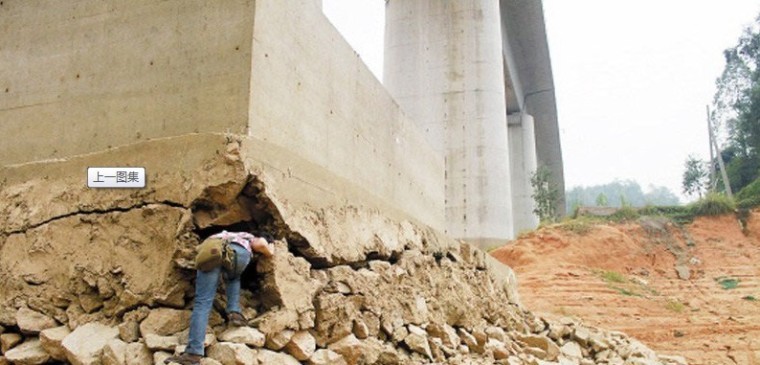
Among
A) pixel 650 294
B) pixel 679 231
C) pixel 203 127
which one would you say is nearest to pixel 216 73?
pixel 203 127

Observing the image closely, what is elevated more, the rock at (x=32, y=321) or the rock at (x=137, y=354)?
the rock at (x=32, y=321)

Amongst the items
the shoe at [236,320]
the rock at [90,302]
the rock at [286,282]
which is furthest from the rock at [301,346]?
the rock at [90,302]

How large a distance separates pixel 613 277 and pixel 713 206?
481 centimetres

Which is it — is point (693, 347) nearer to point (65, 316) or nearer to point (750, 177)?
point (65, 316)

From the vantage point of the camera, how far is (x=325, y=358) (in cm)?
299

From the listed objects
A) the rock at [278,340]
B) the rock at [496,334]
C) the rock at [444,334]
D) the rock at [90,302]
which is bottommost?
the rock at [496,334]

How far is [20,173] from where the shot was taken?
3.33 m

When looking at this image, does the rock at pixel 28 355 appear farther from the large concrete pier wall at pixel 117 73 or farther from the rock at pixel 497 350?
the rock at pixel 497 350

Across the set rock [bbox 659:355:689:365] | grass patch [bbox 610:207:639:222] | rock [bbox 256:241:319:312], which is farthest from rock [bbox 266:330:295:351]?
grass patch [bbox 610:207:639:222]

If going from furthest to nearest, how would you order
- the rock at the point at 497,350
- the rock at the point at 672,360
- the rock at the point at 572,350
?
the rock at the point at 672,360, the rock at the point at 572,350, the rock at the point at 497,350

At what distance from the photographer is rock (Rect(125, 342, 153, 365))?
254 centimetres

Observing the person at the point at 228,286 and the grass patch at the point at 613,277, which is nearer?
the person at the point at 228,286

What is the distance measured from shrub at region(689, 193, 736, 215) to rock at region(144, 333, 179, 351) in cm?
1609

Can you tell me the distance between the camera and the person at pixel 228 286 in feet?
8.27
